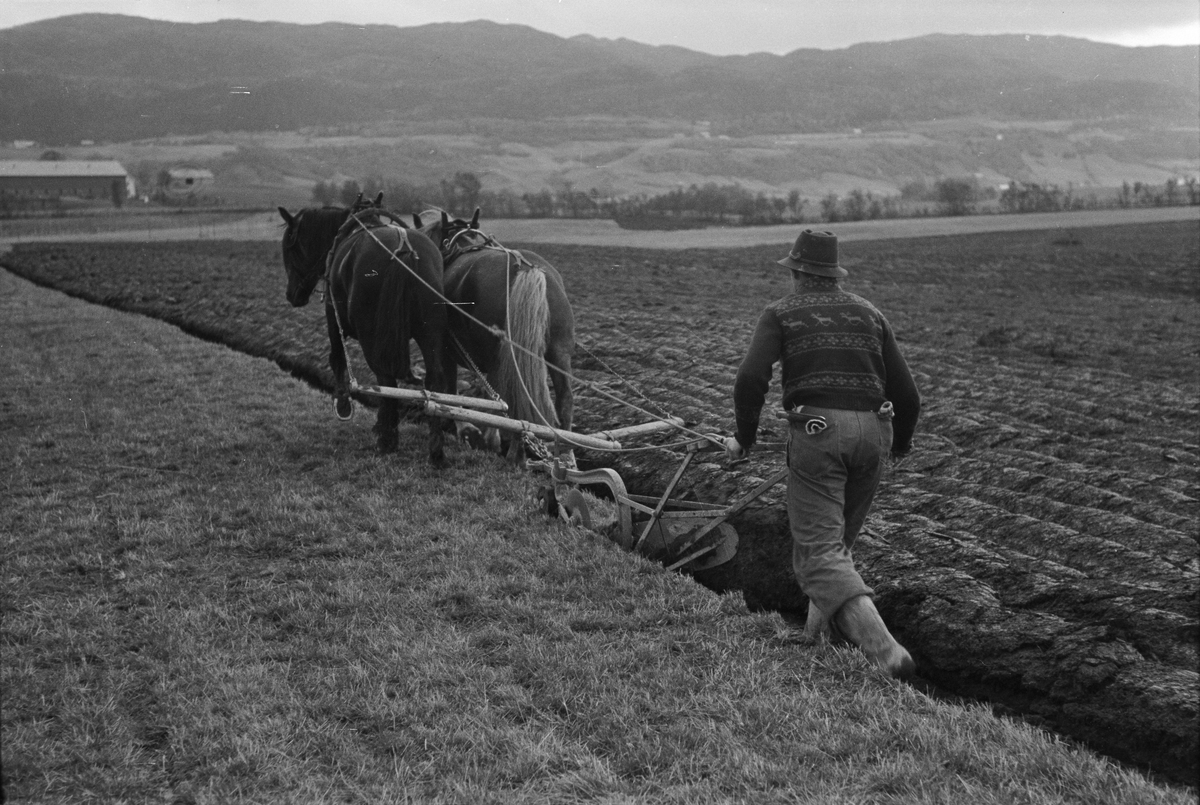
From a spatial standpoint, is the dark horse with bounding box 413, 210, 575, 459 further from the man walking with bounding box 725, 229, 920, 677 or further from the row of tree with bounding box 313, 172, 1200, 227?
the row of tree with bounding box 313, 172, 1200, 227

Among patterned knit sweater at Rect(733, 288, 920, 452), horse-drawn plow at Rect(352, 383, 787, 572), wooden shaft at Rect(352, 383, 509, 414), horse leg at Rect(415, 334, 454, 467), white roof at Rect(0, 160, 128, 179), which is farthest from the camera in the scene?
white roof at Rect(0, 160, 128, 179)

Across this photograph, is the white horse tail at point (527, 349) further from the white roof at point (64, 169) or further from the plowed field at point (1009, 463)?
the white roof at point (64, 169)

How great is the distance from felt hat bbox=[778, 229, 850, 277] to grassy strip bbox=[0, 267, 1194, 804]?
1786mm

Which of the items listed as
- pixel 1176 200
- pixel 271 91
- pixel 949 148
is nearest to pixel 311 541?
pixel 1176 200

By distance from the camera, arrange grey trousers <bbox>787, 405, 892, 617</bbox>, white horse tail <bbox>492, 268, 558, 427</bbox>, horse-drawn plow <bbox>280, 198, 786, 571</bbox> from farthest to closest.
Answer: white horse tail <bbox>492, 268, 558, 427</bbox> < horse-drawn plow <bbox>280, 198, 786, 571</bbox> < grey trousers <bbox>787, 405, 892, 617</bbox>

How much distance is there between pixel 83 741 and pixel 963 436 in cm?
742

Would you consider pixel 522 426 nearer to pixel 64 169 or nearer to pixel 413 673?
pixel 413 673

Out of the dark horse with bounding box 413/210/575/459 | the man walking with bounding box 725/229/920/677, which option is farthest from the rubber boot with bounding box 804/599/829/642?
the dark horse with bounding box 413/210/575/459

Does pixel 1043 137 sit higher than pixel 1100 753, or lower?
higher

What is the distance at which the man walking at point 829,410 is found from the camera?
512cm

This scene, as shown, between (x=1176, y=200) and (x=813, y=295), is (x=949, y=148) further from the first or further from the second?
(x=813, y=295)

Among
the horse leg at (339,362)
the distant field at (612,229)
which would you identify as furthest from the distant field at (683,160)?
the horse leg at (339,362)

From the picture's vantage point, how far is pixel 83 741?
4.24 metres

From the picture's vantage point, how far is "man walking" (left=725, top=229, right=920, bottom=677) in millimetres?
5117
